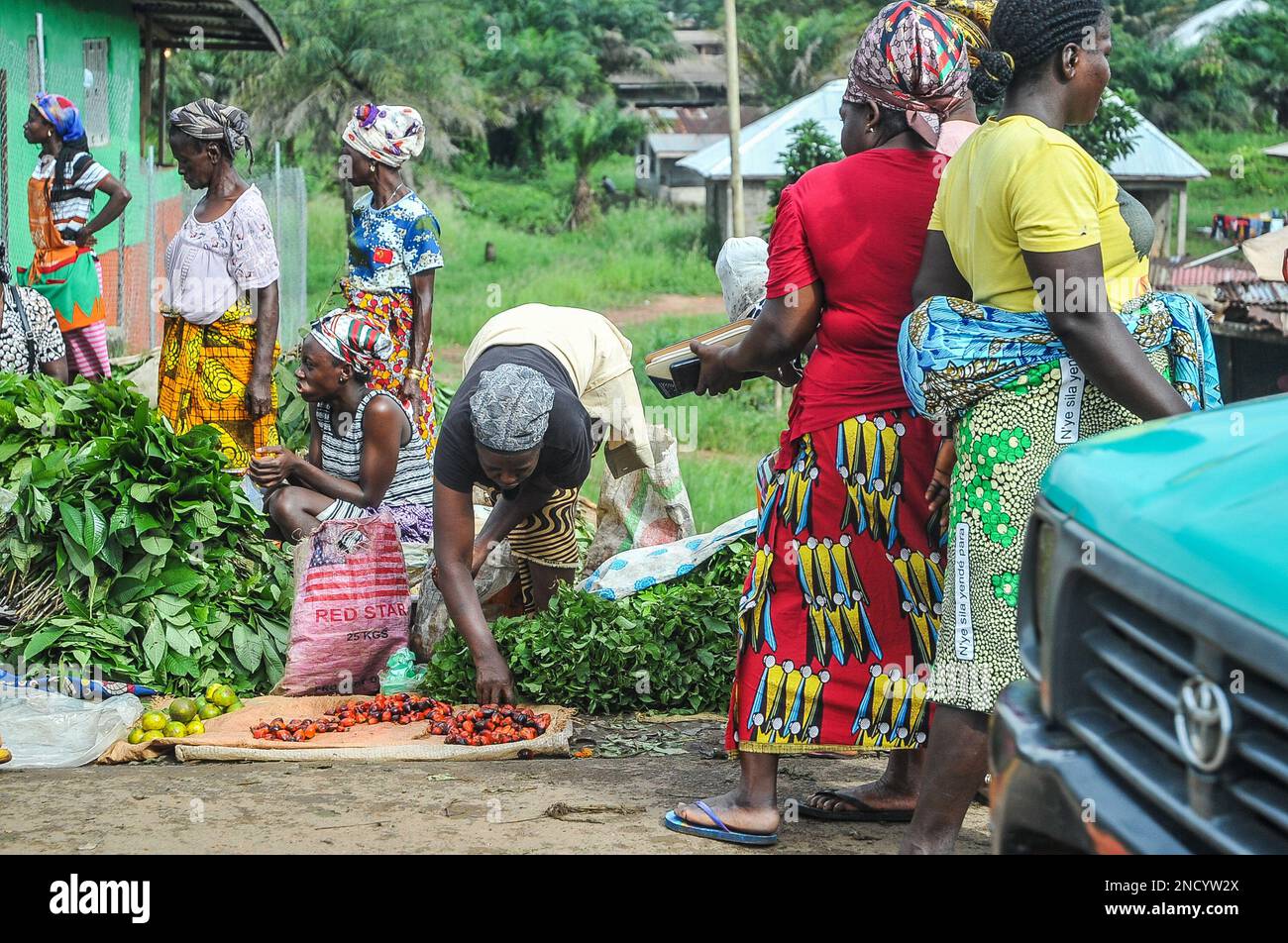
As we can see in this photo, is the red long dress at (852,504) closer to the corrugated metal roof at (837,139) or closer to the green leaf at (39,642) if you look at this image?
the green leaf at (39,642)

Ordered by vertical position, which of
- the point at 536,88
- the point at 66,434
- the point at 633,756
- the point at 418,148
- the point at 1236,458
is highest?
the point at 536,88

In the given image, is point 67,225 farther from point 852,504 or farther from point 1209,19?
point 1209,19

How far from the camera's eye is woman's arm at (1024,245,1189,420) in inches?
112

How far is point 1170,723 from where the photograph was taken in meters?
1.91

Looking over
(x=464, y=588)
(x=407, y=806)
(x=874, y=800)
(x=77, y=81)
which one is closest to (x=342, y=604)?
(x=464, y=588)

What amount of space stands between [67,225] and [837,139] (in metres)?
18.1

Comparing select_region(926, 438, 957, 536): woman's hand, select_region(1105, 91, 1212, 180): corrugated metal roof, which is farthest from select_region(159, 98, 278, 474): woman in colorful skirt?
select_region(1105, 91, 1212, 180): corrugated metal roof

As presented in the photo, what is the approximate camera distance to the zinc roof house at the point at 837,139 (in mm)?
25422

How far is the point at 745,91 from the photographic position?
144 feet

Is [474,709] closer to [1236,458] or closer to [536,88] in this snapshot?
[1236,458]

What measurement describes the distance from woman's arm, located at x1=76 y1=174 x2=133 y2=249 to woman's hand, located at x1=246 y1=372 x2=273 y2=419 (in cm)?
279
